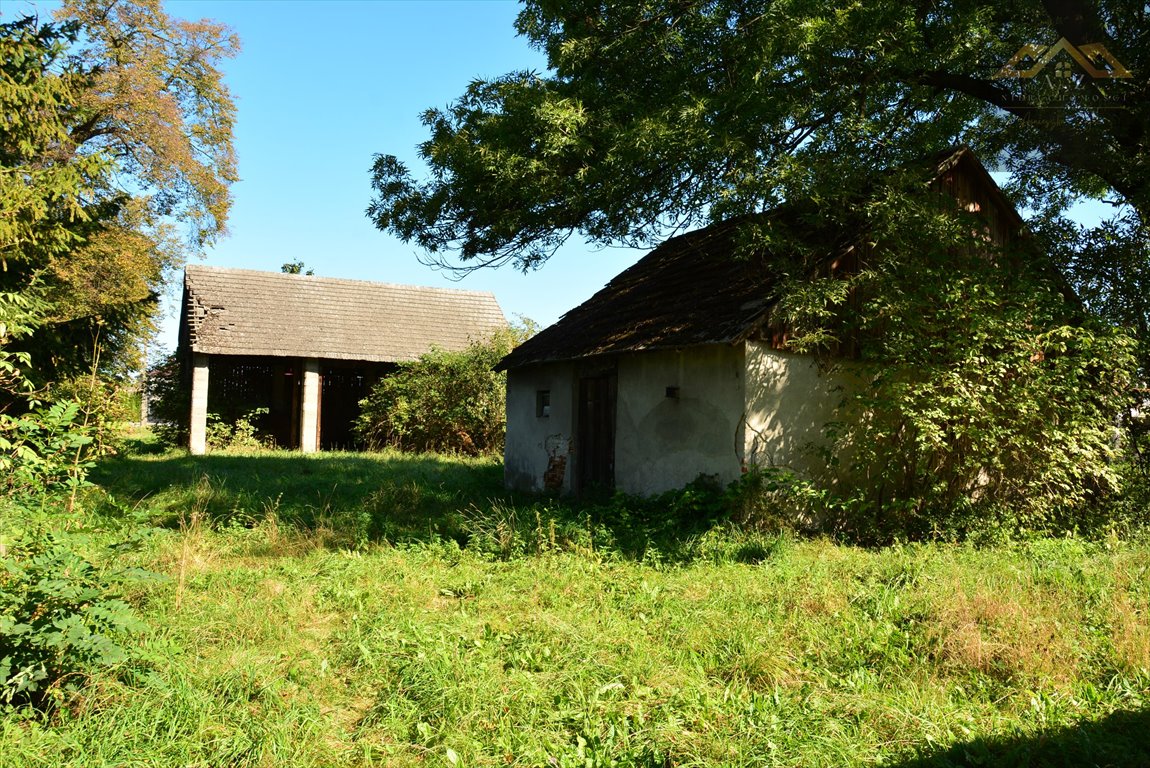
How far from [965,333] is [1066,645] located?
16.0 ft

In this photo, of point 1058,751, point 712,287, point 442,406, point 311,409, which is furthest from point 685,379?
point 311,409

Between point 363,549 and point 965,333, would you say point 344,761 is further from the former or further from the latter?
point 965,333

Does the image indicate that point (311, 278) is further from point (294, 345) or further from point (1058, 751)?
point (1058, 751)

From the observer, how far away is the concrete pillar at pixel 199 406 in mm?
20656

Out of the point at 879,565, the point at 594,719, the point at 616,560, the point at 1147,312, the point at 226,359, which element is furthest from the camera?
the point at 226,359

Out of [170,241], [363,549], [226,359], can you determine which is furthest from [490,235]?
[170,241]

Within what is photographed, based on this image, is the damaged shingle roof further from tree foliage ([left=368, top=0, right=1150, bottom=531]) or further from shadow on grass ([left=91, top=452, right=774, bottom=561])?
shadow on grass ([left=91, top=452, right=774, bottom=561])

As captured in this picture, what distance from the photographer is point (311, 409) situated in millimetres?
22562

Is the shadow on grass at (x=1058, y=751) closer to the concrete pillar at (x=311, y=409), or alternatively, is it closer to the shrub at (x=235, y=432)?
the concrete pillar at (x=311, y=409)

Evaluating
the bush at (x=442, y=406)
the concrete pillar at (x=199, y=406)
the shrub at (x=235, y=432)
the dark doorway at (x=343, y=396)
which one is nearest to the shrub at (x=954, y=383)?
the bush at (x=442, y=406)

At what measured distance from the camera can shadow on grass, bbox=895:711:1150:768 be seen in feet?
13.0

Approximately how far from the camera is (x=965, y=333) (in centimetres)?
928

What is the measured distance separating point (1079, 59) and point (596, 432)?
842 cm

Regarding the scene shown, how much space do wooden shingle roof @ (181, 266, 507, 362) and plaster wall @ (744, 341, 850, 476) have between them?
52.2ft
